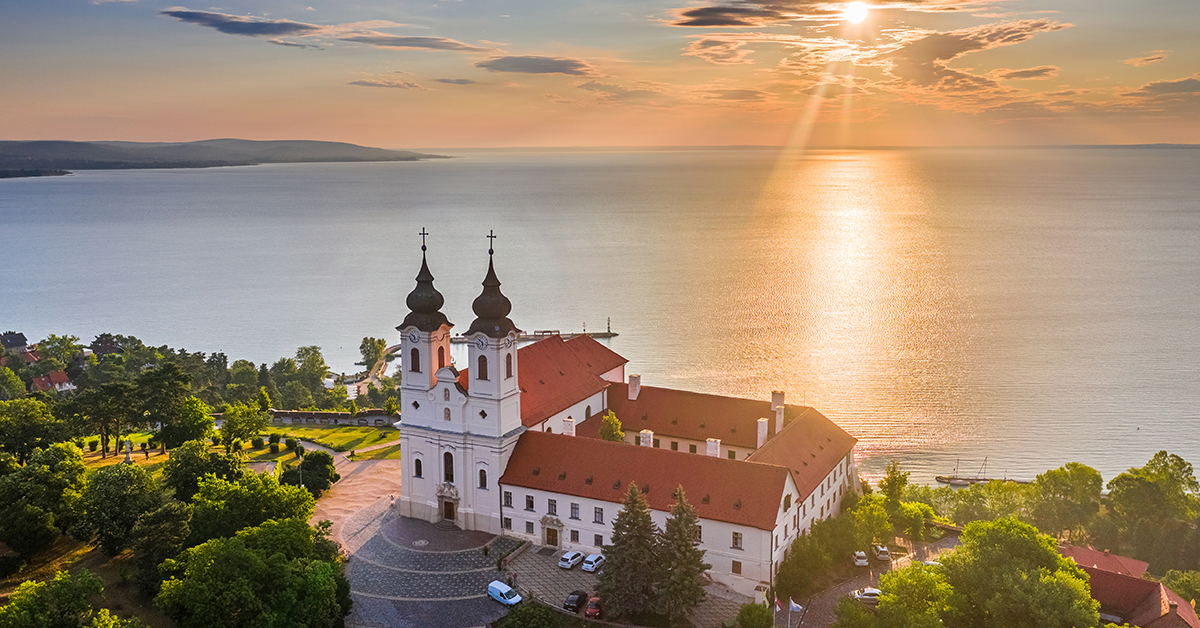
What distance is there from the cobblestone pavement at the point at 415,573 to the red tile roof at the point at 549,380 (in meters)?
7.68

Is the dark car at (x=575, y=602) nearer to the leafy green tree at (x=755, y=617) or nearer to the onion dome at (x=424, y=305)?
the leafy green tree at (x=755, y=617)

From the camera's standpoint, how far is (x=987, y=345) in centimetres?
9862

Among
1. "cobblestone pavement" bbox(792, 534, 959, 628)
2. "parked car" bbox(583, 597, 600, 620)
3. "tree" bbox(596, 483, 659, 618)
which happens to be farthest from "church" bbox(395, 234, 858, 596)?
"parked car" bbox(583, 597, 600, 620)

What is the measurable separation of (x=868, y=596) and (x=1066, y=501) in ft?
64.4

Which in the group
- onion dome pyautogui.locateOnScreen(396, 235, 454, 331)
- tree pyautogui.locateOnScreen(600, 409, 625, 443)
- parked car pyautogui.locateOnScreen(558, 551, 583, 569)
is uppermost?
onion dome pyautogui.locateOnScreen(396, 235, 454, 331)

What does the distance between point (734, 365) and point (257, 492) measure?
194 feet

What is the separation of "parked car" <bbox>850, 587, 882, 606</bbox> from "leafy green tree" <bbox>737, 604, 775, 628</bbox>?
4895 mm

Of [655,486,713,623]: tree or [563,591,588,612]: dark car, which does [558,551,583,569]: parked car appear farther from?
[655,486,713,623]: tree

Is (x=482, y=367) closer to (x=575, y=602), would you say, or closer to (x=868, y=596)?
(x=575, y=602)

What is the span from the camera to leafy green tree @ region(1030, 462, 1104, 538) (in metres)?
51.9

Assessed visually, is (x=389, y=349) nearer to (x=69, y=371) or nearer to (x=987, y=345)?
(x=69, y=371)

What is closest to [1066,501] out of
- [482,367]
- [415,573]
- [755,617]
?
[755,617]

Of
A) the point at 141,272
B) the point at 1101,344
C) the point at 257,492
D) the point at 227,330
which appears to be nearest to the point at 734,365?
the point at 1101,344

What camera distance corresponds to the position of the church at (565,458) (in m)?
41.1
